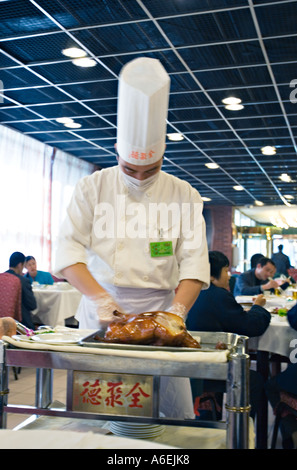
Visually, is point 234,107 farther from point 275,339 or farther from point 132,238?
point 132,238

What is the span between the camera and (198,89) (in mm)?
5855

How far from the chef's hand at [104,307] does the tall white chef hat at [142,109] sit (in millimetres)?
393

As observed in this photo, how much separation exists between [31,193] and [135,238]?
6894 mm

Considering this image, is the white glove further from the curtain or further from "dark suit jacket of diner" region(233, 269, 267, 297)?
the curtain

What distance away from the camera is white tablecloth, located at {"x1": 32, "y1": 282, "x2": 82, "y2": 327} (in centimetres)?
589

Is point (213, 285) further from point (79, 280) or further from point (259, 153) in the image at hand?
point (259, 153)

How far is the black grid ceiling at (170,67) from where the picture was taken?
4095 millimetres

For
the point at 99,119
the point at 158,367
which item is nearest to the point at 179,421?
the point at 158,367

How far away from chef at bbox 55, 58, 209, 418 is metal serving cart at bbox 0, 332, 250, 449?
19.5 inches

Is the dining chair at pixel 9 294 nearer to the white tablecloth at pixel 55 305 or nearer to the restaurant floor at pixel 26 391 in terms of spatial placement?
the restaurant floor at pixel 26 391

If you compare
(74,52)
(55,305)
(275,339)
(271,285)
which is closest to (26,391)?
(55,305)

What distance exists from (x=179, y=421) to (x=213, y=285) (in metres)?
1.89

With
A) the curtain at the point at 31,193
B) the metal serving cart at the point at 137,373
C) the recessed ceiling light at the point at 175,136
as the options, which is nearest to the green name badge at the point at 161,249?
the metal serving cart at the point at 137,373

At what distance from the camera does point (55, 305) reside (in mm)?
5918
